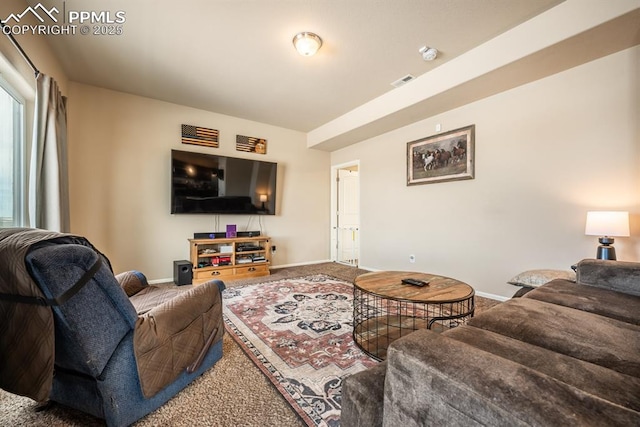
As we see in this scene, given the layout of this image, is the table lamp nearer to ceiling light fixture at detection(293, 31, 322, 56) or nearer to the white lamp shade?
the white lamp shade

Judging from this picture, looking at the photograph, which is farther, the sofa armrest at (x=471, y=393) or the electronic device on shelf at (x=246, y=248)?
the electronic device on shelf at (x=246, y=248)

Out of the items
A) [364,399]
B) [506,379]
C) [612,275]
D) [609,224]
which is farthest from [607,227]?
[364,399]

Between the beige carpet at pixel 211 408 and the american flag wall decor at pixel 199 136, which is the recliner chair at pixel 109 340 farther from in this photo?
the american flag wall decor at pixel 199 136

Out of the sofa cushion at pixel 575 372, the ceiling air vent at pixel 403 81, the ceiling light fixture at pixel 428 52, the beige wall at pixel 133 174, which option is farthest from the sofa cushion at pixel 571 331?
the beige wall at pixel 133 174

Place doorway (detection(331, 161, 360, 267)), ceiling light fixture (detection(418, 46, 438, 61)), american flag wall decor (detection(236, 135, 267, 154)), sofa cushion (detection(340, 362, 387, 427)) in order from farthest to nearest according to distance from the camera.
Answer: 1. doorway (detection(331, 161, 360, 267))
2. american flag wall decor (detection(236, 135, 267, 154))
3. ceiling light fixture (detection(418, 46, 438, 61))
4. sofa cushion (detection(340, 362, 387, 427))

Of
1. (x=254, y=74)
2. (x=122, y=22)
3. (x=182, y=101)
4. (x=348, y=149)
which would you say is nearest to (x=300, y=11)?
(x=254, y=74)

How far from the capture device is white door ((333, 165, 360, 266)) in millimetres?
5535

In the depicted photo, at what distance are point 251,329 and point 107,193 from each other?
9.65ft

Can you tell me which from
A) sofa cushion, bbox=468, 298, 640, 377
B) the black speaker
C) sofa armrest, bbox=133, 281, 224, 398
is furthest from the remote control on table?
the black speaker

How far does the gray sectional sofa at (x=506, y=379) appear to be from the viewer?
48 cm

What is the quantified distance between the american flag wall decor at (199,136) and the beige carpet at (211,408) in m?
3.42

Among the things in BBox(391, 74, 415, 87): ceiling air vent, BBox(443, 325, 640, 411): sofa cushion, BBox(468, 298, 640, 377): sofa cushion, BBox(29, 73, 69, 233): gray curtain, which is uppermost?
BBox(391, 74, 415, 87): ceiling air vent

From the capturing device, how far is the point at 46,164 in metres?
2.31

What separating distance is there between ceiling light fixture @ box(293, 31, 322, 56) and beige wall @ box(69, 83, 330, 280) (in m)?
2.32
